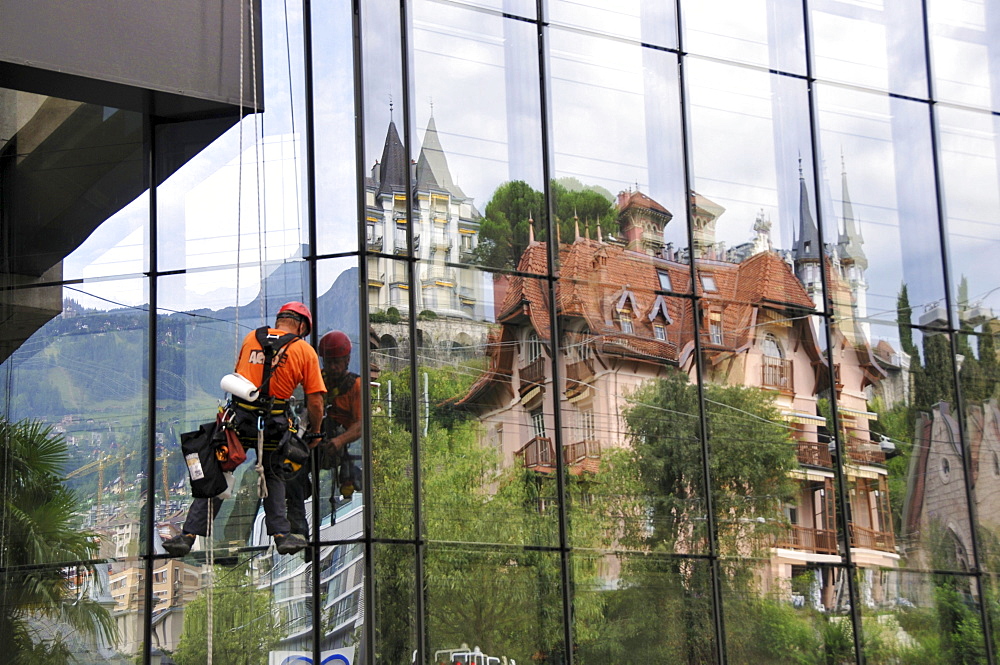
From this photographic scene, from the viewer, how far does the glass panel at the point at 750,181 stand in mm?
12977

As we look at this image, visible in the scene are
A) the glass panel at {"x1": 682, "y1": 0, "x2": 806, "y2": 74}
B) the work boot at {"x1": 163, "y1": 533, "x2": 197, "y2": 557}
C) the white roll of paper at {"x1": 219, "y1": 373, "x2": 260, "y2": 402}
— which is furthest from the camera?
the glass panel at {"x1": 682, "y1": 0, "x2": 806, "y2": 74}

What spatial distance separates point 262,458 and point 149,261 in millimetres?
2474

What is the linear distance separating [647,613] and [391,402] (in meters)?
3.47

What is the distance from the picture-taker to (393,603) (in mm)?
10742

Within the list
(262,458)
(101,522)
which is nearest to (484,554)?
(262,458)

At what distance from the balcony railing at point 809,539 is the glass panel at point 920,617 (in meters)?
0.50

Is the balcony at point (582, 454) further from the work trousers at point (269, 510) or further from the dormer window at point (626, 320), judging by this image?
the work trousers at point (269, 510)

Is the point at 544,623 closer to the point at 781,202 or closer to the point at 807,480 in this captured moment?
the point at 807,480

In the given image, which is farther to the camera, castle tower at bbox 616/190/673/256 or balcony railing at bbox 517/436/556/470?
castle tower at bbox 616/190/673/256

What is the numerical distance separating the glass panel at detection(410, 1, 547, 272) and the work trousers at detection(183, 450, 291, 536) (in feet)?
9.17

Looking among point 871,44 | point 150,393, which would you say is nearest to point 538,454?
point 150,393

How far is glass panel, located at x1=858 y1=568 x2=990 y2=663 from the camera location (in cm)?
1254

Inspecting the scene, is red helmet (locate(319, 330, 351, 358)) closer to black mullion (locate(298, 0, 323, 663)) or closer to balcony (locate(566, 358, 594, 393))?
black mullion (locate(298, 0, 323, 663))

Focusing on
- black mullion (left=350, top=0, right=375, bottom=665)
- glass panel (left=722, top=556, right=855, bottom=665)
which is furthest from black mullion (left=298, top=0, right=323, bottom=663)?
glass panel (left=722, top=556, right=855, bottom=665)
